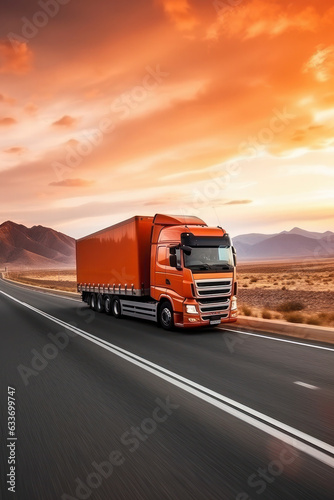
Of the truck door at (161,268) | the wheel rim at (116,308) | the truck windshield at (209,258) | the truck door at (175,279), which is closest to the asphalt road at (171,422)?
the truck door at (175,279)

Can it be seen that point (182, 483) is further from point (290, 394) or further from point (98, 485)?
point (290, 394)

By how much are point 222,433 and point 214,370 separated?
3284 millimetres

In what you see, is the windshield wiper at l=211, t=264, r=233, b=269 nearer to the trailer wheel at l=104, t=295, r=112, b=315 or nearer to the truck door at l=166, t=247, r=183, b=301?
the truck door at l=166, t=247, r=183, b=301

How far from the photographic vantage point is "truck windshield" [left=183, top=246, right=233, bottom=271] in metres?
13.4

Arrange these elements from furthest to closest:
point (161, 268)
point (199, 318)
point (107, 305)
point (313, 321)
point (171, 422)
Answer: point (107, 305), point (161, 268), point (313, 321), point (199, 318), point (171, 422)

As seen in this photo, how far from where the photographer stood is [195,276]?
517 inches

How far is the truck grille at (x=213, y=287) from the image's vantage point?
1313 centimetres

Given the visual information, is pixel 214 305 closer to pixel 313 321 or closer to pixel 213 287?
pixel 213 287

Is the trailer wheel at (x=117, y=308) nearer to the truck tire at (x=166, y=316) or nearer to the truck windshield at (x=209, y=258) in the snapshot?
the truck tire at (x=166, y=316)

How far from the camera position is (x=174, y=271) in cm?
1362

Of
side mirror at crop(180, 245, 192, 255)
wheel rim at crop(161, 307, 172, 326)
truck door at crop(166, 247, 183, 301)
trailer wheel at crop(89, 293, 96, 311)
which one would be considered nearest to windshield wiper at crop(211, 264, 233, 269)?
side mirror at crop(180, 245, 192, 255)

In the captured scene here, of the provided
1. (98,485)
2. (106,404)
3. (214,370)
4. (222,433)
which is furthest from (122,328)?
(98,485)

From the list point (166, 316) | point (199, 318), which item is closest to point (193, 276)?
point (199, 318)

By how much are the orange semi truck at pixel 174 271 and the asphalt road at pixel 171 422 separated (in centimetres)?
262
